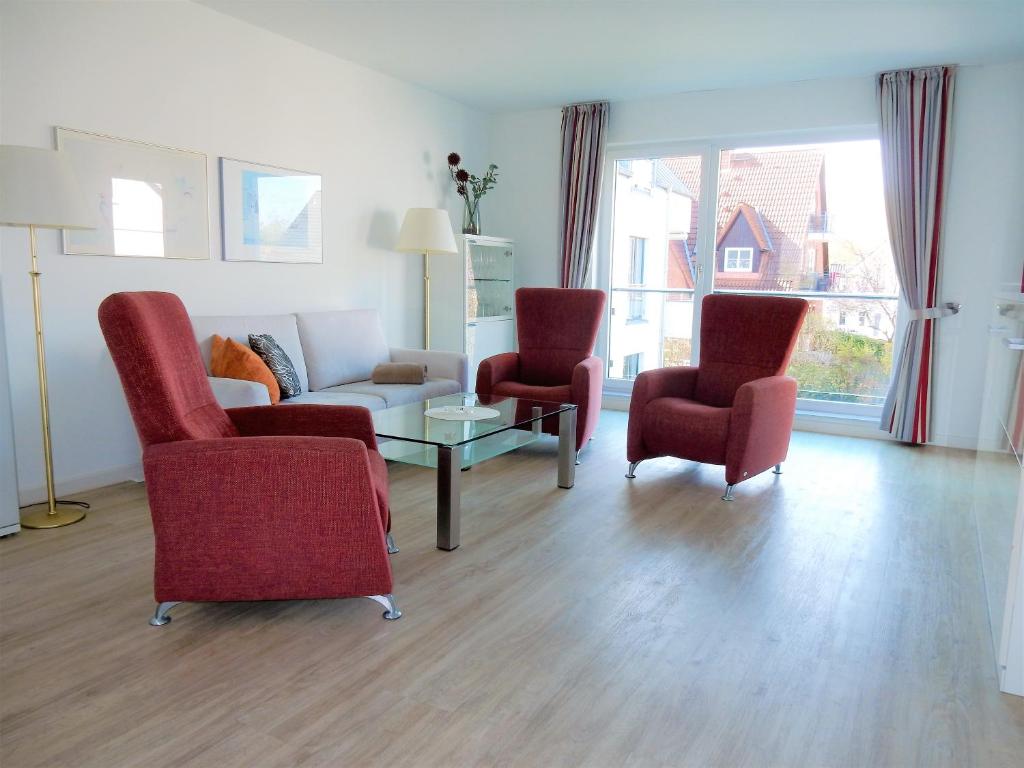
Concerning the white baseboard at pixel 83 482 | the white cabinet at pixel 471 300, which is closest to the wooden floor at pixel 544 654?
the white baseboard at pixel 83 482

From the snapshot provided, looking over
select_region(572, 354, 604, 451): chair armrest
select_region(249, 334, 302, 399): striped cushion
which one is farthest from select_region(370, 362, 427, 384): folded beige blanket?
select_region(572, 354, 604, 451): chair armrest

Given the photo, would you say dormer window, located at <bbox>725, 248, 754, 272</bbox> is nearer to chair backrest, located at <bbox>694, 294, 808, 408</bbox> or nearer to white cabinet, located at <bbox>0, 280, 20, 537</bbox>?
chair backrest, located at <bbox>694, 294, 808, 408</bbox>

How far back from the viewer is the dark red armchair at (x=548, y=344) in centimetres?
469

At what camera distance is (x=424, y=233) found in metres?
5.23

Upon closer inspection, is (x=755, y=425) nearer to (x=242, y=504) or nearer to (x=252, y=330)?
(x=242, y=504)

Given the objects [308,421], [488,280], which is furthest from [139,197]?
[488,280]

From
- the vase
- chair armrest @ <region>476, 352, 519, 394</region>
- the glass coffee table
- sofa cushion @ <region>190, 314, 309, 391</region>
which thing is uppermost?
the vase

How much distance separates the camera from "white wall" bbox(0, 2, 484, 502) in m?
3.39

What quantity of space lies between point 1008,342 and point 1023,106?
9.95ft

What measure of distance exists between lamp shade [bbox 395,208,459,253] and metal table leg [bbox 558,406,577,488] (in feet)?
6.40

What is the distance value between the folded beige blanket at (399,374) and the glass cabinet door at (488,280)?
1412mm

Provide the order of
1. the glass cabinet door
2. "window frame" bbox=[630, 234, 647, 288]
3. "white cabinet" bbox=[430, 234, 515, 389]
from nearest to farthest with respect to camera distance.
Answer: "white cabinet" bbox=[430, 234, 515, 389], the glass cabinet door, "window frame" bbox=[630, 234, 647, 288]

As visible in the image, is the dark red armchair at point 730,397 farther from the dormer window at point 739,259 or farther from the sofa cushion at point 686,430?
the dormer window at point 739,259

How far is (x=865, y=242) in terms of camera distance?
17.7ft
